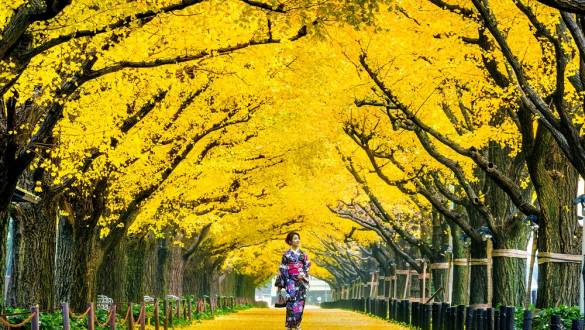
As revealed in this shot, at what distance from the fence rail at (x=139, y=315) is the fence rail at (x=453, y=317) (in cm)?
677

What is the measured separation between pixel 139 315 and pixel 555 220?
9.40 meters

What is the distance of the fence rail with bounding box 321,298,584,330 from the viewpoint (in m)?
14.0

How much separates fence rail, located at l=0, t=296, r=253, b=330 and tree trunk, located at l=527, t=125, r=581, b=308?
8.29 meters

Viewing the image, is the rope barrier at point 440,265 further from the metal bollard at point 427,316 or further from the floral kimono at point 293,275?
the floral kimono at point 293,275

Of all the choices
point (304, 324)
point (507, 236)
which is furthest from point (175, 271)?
point (507, 236)

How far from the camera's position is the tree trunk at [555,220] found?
742 inches

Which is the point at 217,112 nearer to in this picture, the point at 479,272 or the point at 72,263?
the point at 72,263

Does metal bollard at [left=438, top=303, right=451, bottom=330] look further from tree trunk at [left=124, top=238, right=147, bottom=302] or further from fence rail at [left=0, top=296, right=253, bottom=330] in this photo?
tree trunk at [left=124, top=238, right=147, bottom=302]

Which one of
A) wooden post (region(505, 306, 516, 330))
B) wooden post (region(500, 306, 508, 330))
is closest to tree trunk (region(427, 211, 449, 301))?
wooden post (region(500, 306, 508, 330))

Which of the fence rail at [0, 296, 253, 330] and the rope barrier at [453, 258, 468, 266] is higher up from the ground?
the rope barrier at [453, 258, 468, 266]

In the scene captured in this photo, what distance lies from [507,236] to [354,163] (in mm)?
11395

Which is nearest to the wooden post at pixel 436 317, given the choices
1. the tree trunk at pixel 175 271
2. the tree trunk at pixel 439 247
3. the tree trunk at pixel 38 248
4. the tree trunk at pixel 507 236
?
the tree trunk at pixel 507 236

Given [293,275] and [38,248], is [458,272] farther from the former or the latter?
[38,248]

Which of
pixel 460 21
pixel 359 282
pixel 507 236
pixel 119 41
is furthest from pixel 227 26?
pixel 359 282
